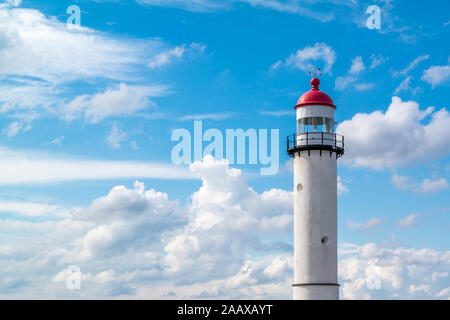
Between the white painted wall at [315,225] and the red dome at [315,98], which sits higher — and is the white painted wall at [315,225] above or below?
below

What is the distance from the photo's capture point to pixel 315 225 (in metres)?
56.2

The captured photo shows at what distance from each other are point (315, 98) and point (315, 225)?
10.2 m

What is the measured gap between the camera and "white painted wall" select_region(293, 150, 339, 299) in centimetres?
5578

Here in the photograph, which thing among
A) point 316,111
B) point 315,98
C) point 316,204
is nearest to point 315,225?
point 316,204

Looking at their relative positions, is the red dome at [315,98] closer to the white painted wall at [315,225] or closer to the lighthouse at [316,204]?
the lighthouse at [316,204]

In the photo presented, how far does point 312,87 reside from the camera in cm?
5944

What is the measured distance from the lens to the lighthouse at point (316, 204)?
5578cm

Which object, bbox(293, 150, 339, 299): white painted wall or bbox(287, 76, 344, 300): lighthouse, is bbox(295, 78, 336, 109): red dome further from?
bbox(293, 150, 339, 299): white painted wall

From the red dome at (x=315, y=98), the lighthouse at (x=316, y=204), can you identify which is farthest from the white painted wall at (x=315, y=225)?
the red dome at (x=315, y=98)

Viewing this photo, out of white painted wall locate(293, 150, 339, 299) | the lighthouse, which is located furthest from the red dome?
white painted wall locate(293, 150, 339, 299)

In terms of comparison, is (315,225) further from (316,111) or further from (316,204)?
(316,111)
